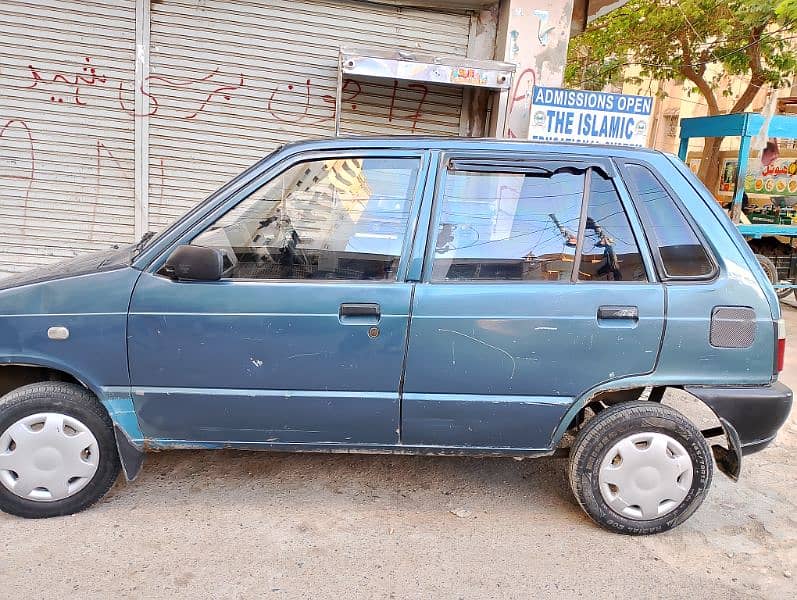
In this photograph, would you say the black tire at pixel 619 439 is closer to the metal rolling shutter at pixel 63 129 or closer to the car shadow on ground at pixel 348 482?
the car shadow on ground at pixel 348 482

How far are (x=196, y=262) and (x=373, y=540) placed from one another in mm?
1562

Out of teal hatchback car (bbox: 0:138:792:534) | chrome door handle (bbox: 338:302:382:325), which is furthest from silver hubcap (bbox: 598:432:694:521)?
chrome door handle (bbox: 338:302:382:325)

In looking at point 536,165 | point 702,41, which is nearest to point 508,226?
point 536,165

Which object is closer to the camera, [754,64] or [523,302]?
[523,302]

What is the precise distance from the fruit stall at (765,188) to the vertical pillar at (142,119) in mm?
7446

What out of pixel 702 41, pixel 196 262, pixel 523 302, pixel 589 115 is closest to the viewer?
pixel 196 262

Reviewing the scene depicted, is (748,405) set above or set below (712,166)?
below

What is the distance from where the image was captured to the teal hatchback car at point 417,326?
2.74 meters

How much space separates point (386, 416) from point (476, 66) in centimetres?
416

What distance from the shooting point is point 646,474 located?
2.86m

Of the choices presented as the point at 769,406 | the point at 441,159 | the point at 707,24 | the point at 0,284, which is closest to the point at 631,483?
the point at 769,406

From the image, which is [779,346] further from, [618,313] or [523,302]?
[523,302]

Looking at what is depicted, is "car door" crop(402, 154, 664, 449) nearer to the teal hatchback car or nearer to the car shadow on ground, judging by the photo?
the teal hatchback car

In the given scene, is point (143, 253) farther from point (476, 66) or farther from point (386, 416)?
point (476, 66)
